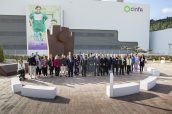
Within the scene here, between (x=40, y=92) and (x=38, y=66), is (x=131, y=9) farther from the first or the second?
(x=40, y=92)

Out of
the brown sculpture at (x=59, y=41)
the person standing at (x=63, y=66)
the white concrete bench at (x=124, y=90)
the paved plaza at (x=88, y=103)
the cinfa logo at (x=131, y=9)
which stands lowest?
the paved plaza at (x=88, y=103)

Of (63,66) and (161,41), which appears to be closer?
(63,66)

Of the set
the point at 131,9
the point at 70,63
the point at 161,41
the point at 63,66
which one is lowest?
the point at 63,66

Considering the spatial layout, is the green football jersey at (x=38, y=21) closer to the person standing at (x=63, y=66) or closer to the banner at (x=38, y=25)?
the banner at (x=38, y=25)

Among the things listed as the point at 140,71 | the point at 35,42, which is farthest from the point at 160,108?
the point at 35,42

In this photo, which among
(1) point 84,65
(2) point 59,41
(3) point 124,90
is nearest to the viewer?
(3) point 124,90

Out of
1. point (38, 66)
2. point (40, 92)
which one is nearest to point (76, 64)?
point (38, 66)

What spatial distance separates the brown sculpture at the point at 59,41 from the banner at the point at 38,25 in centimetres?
3020

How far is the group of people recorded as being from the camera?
710 inches

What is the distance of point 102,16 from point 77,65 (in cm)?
3948

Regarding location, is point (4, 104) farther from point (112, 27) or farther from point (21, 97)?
point (112, 27)

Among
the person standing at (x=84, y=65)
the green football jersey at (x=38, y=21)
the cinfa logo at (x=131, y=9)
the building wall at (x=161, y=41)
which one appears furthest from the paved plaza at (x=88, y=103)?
the cinfa logo at (x=131, y=9)

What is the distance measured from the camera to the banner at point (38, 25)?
5253 centimetres

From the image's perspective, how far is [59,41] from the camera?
22344 millimetres
